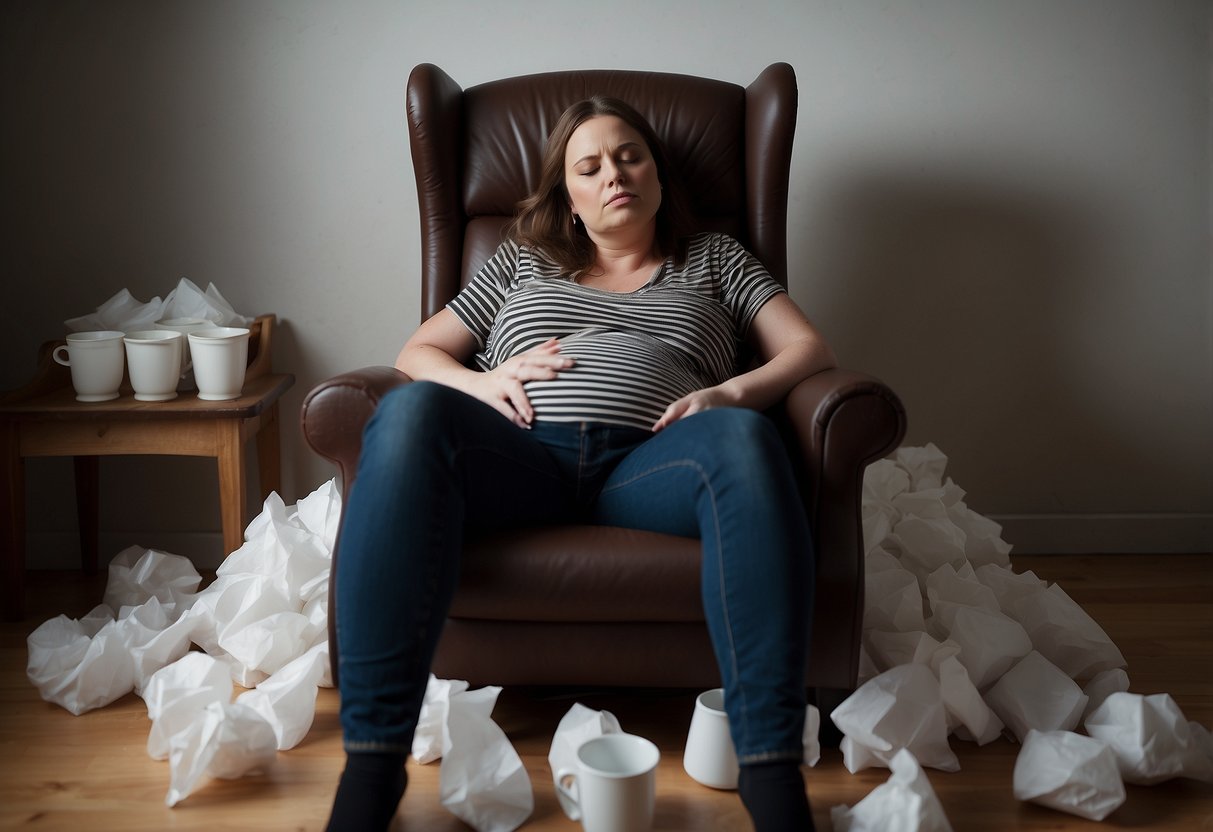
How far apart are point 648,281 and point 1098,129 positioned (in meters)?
1.23

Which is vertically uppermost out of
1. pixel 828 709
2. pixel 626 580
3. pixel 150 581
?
pixel 626 580

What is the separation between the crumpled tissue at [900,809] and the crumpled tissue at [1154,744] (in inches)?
12.7

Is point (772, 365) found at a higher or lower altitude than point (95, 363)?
higher

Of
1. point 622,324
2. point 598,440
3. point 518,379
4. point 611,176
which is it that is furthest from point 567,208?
point 598,440

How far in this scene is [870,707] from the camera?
4.72ft

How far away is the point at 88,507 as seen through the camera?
229cm

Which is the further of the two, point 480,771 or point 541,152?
point 541,152

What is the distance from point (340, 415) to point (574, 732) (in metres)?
0.54

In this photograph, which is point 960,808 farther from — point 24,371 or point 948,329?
point 24,371

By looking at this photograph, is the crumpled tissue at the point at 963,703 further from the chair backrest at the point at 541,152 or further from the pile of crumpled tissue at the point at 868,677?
the chair backrest at the point at 541,152

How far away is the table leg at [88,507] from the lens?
89.2 inches

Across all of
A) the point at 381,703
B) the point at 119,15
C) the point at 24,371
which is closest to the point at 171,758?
the point at 381,703

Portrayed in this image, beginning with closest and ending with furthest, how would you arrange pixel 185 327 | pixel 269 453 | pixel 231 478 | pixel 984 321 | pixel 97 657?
pixel 97 657 < pixel 231 478 < pixel 185 327 < pixel 269 453 < pixel 984 321

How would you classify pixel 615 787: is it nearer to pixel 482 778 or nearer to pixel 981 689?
pixel 482 778
